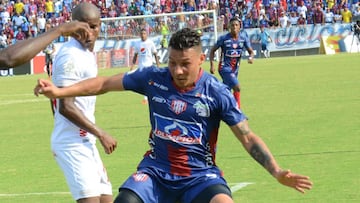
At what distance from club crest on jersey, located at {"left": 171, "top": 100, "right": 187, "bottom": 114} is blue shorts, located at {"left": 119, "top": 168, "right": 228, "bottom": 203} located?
0.52 m

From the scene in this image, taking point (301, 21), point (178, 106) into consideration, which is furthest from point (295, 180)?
point (301, 21)

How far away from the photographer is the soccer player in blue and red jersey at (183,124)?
739cm

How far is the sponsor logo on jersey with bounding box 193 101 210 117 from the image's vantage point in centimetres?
749

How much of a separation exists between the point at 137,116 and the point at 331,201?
1216 cm

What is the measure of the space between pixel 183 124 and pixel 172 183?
499 millimetres

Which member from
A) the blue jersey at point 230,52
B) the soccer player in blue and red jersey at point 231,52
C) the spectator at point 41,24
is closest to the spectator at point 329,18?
the spectator at point 41,24

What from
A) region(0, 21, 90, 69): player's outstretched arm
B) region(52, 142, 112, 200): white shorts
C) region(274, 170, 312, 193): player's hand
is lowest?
region(52, 142, 112, 200): white shorts

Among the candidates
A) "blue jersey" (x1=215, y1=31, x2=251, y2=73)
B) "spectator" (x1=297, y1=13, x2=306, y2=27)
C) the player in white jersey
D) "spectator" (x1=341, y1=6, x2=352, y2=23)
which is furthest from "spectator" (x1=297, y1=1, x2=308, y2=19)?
the player in white jersey

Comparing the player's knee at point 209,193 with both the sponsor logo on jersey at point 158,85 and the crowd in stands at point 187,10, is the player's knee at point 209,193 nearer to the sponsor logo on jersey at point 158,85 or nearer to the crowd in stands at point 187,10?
the sponsor logo on jersey at point 158,85

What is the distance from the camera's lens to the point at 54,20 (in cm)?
5797

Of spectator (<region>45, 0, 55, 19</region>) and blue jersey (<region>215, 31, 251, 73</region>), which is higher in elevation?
blue jersey (<region>215, 31, 251, 73</region>)

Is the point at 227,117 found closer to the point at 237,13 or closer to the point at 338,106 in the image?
the point at 338,106

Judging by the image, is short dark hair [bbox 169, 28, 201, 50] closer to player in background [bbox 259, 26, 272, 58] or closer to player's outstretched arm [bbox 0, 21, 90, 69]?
player's outstretched arm [bbox 0, 21, 90, 69]

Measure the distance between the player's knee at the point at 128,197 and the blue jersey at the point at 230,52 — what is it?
636 inches
